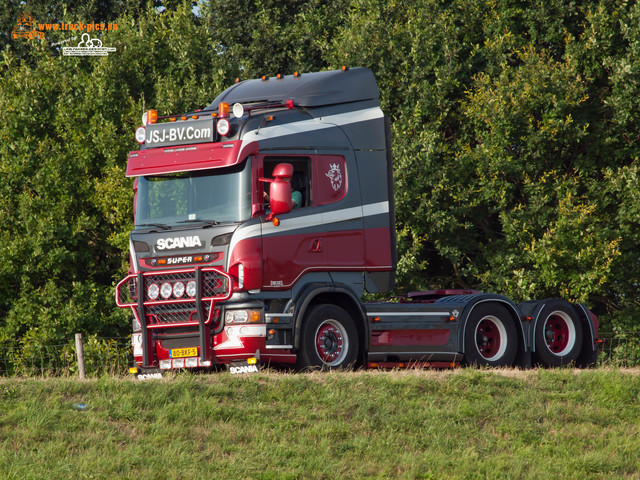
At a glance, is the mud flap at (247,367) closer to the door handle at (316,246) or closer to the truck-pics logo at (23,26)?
the door handle at (316,246)

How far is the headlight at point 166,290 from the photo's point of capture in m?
12.3

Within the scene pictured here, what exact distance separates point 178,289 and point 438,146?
12185mm

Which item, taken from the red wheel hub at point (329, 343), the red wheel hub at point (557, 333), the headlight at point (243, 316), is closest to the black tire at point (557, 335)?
the red wheel hub at point (557, 333)

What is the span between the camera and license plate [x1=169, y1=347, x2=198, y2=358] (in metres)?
12.2

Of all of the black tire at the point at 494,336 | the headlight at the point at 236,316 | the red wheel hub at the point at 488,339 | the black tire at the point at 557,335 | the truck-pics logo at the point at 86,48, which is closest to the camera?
the headlight at the point at 236,316

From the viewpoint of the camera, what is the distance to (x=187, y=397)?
1010 centimetres

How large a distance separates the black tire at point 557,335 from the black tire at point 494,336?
1.58 ft

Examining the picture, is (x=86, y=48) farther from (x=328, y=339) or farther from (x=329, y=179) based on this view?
(x=328, y=339)

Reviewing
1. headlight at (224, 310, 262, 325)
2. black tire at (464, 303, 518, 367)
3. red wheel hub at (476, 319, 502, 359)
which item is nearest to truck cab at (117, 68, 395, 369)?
headlight at (224, 310, 262, 325)

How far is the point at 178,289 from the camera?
1225cm

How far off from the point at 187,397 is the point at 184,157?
11.6ft

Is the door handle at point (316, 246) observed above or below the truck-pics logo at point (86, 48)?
below

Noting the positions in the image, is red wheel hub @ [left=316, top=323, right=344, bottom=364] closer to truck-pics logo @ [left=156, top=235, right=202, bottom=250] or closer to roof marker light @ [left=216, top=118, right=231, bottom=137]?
truck-pics logo @ [left=156, top=235, right=202, bottom=250]

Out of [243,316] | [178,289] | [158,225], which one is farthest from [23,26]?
[243,316]
